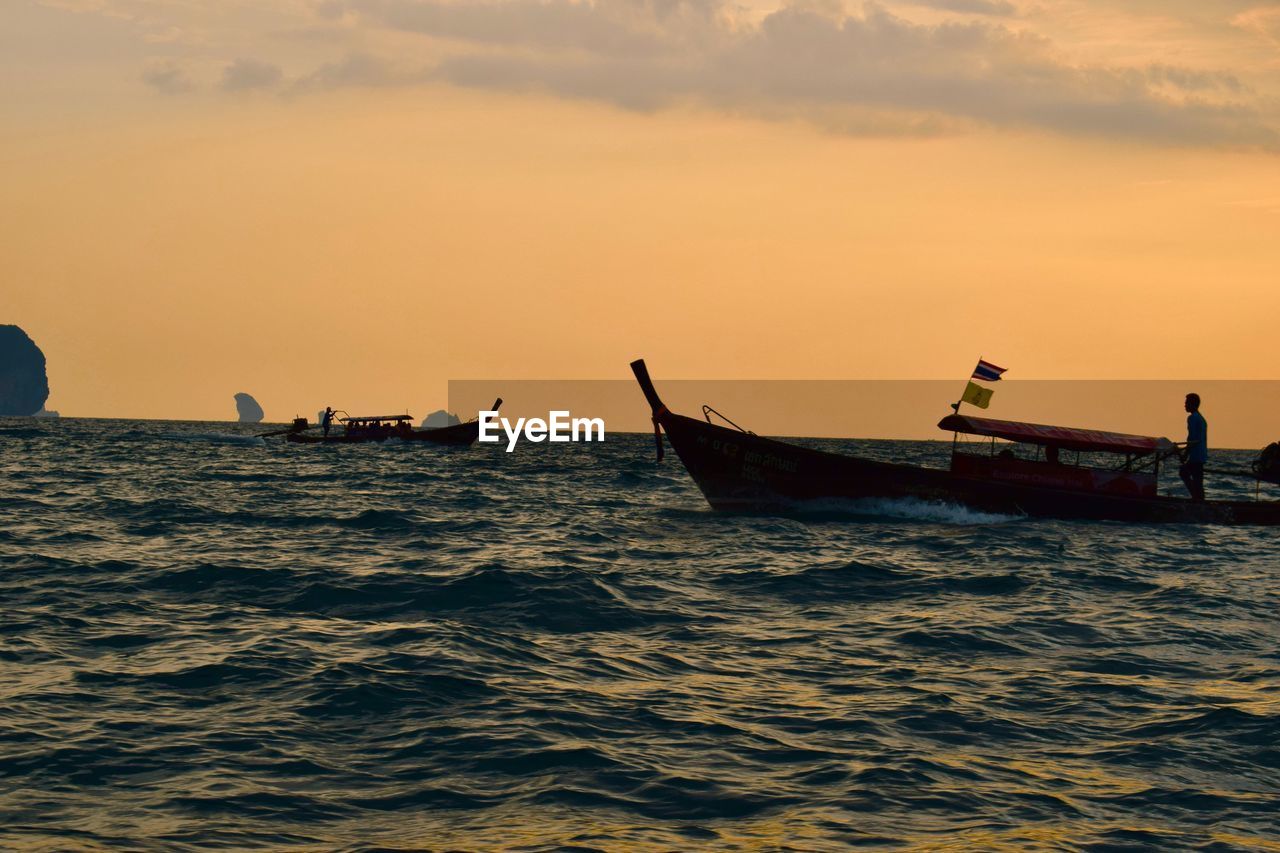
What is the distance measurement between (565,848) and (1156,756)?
5102 millimetres

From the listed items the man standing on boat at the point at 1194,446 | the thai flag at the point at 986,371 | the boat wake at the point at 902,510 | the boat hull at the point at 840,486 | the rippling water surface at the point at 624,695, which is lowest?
the rippling water surface at the point at 624,695

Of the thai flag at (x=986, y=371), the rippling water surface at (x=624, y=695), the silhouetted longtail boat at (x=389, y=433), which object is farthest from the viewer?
the silhouetted longtail boat at (x=389, y=433)

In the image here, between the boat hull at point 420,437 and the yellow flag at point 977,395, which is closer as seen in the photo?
the yellow flag at point 977,395

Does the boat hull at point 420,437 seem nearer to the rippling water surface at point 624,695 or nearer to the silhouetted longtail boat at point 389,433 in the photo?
the silhouetted longtail boat at point 389,433

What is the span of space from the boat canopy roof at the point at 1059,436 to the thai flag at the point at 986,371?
102 centimetres

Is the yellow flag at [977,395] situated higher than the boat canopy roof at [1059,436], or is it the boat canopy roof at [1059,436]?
the yellow flag at [977,395]

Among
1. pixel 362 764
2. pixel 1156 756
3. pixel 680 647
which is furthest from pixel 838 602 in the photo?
pixel 362 764

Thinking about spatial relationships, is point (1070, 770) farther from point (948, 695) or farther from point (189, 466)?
point (189, 466)

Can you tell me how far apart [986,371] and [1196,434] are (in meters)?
5.86

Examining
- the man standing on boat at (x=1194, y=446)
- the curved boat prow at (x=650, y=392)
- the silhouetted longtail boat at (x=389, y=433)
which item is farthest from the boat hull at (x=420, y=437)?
the man standing on boat at (x=1194, y=446)

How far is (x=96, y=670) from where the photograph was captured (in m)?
11.3

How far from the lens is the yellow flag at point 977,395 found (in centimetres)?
2806

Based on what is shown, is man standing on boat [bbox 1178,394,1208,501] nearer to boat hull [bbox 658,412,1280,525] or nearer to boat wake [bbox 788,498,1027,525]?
boat hull [bbox 658,412,1280,525]

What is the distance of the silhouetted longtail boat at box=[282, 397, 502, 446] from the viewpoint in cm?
8188
